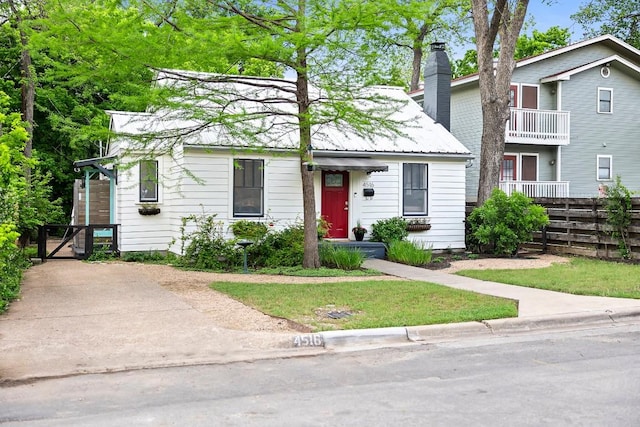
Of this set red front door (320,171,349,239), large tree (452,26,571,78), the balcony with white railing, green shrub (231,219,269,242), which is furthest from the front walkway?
large tree (452,26,571,78)

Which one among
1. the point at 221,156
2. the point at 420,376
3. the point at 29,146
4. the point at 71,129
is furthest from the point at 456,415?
the point at 29,146

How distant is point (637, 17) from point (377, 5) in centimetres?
2670

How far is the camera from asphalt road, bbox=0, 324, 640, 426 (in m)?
5.19

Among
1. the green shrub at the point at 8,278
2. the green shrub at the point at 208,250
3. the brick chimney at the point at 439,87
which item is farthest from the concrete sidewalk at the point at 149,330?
the brick chimney at the point at 439,87

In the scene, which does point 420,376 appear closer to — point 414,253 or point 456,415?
point 456,415

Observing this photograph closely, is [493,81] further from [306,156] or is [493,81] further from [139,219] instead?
[139,219]

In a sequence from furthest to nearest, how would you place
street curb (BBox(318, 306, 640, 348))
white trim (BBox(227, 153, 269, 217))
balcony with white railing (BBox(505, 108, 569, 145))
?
balcony with white railing (BBox(505, 108, 569, 145)), white trim (BBox(227, 153, 269, 217)), street curb (BBox(318, 306, 640, 348))

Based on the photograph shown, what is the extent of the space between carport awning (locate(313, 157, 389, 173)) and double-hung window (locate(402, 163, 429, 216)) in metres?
1.60

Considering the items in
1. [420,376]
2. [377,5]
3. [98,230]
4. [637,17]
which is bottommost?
[420,376]

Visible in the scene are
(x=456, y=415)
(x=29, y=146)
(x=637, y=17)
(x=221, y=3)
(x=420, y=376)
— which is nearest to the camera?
Result: (x=456, y=415)

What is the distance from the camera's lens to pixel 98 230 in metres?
18.7

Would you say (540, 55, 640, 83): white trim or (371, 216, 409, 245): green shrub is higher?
(540, 55, 640, 83): white trim

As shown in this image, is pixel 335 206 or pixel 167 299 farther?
pixel 335 206

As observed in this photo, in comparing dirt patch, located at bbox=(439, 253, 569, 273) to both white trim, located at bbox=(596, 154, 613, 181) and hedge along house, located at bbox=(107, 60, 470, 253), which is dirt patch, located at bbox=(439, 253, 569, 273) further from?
white trim, located at bbox=(596, 154, 613, 181)
